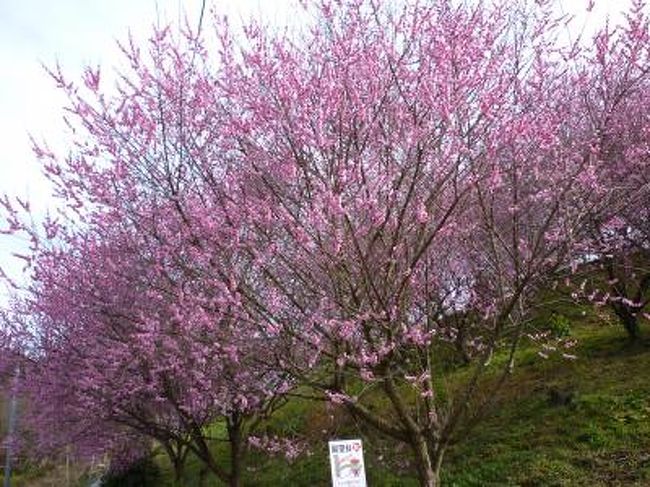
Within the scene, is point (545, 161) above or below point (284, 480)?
above

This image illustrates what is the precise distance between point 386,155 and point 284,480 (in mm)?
7808

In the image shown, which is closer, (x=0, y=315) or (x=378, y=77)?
(x=378, y=77)

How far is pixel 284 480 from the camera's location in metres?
13.0

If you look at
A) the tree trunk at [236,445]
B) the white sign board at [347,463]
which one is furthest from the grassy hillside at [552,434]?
the white sign board at [347,463]

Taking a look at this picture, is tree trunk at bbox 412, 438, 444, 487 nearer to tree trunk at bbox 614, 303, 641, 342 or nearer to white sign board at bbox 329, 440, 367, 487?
white sign board at bbox 329, 440, 367, 487

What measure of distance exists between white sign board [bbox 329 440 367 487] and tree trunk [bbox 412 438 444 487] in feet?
3.02

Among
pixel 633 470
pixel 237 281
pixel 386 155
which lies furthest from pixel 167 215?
pixel 633 470

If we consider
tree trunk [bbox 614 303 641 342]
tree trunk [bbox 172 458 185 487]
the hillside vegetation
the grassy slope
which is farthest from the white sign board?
tree trunk [bbox 172 458 185 487]

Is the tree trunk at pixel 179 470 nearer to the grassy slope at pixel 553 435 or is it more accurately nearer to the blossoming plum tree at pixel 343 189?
the grassy slope at pixel 553 435

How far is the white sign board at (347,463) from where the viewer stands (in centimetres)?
593

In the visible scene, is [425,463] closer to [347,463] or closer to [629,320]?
[347,463]

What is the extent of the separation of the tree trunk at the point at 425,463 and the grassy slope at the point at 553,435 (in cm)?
166

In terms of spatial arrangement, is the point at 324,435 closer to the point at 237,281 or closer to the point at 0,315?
the point at 0,315

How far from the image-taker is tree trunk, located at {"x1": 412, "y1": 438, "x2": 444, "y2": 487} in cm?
673
